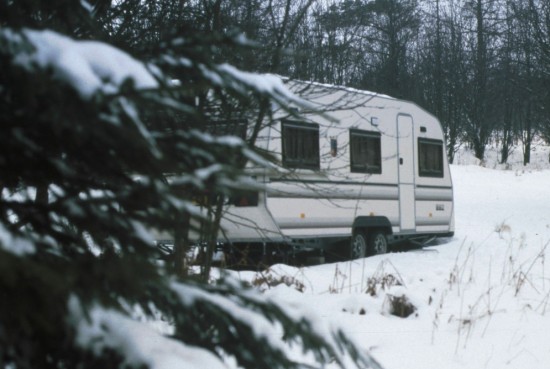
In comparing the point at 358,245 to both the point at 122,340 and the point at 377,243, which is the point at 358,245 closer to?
the point at 377,243

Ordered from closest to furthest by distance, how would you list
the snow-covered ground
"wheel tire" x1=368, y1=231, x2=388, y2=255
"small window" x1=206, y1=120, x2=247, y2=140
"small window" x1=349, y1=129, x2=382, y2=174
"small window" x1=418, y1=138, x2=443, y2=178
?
"small window" x1=206, y1=120, x2=247, y2=140 < the snow-covered ground < "small window" x1=349, y1=129, x2=382, y2=174 < "wheel tire" x1=368, y1=231, x2=388, y2=255 < "small window" x1=418, y1=138, x2=443, y2=178

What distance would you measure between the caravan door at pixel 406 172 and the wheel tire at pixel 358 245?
105 centimetres


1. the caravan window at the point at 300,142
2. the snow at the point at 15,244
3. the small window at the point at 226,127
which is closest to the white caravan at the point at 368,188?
the caravan window at the point at 300,142

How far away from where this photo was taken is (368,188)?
1251 centimetres

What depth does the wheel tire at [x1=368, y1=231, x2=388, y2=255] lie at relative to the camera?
505 inches

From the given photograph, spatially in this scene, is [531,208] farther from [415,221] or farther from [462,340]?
[462,340]

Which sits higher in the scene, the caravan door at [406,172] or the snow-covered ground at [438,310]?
the caravan door at [406,172]

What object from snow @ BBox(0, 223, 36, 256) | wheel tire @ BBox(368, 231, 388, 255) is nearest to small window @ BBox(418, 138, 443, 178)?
wheel tire @ BBox(368, 231, 388, 255)

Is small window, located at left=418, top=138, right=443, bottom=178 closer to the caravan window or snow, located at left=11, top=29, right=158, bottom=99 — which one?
the caravan window

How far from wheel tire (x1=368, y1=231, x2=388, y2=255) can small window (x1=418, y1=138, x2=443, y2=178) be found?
160cm

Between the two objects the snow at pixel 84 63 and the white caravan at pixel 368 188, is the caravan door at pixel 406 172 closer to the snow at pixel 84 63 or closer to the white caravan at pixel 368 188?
the white caravan at pixel 368 188

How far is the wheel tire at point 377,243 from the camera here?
1283 centimetres

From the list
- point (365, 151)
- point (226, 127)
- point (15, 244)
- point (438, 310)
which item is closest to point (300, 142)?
point (365, 151)

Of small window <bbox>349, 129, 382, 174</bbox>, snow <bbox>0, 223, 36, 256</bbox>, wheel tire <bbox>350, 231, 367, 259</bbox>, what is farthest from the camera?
wheel tire <bbox>350, 231, 367, 259</bbox>
